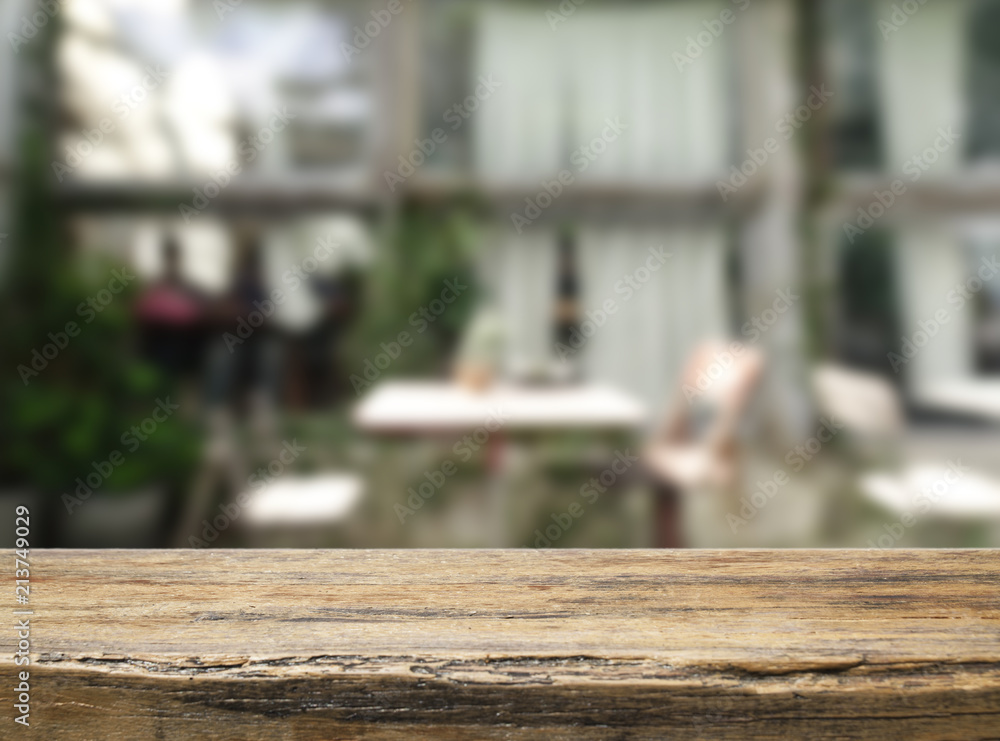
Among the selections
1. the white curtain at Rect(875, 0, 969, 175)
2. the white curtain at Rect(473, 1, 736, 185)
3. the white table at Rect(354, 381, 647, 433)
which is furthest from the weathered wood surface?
the white curtain at Rect(875, 0, 969, 175)

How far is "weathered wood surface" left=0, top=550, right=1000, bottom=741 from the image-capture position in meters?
0.21

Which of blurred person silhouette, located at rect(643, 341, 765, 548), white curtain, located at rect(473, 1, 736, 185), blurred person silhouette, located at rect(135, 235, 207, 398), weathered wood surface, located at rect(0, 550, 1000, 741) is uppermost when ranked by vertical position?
white curtain, located at rect(473, 1, 736, 185)

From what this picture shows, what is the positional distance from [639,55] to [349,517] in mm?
950

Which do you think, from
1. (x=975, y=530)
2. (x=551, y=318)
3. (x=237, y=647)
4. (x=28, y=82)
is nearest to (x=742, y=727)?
(x=237, y=647)

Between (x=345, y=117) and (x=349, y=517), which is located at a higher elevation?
(x=345, y=117)

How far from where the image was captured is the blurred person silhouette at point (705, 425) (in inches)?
44.6

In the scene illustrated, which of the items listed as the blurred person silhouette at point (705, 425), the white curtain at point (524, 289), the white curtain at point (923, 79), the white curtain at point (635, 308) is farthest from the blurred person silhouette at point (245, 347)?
the white curtain at point (923, 79)

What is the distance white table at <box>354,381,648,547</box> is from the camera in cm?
112

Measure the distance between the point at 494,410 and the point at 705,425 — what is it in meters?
0.37

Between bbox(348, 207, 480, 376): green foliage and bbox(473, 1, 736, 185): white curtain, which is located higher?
bbox(473, 1, 736, 185): white curtain

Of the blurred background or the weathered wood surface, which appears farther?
the blurred background

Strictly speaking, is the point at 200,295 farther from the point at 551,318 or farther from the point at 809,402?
the point at 809,402

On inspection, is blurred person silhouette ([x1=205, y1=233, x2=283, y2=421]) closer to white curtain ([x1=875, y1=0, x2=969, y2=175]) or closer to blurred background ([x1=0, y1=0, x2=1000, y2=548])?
blurred background ([x1=0, y1=0, x2=1000, y2=548])

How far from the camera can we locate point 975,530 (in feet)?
3.81
